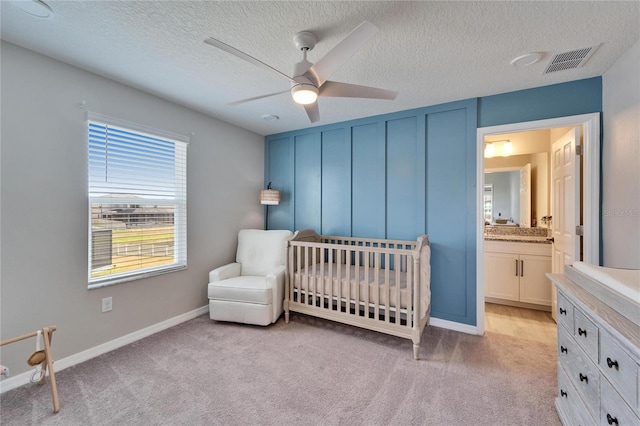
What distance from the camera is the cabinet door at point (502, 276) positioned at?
336cm

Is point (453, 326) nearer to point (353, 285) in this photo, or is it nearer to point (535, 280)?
point (353, 285)

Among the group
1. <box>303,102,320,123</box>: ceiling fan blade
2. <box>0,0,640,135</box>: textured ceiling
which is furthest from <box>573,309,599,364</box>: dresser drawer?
<box>303,102,320,123</box>: ceiling fan blade

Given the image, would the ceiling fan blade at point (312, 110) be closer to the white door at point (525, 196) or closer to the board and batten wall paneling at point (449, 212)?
the board and batten wall paneling at point (449, 212)

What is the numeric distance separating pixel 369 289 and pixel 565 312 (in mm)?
1366

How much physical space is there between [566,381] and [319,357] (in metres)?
1.58

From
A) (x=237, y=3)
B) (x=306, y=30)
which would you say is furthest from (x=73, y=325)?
(x=306, y=30)

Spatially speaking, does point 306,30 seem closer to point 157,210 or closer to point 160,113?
point 160,113

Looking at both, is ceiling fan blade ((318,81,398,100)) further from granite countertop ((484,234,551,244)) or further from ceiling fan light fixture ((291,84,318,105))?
granite countertop ((484,234,551,244))

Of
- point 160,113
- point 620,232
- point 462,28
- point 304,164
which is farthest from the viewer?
point 304,164

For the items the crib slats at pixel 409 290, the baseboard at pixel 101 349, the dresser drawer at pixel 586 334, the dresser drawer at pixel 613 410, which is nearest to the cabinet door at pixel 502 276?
the crib slats at pixel 409 290

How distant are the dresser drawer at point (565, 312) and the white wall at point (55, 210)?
3.24 m

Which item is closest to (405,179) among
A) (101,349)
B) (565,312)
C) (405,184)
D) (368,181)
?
(405,184)

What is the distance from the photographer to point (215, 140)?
3324 mm

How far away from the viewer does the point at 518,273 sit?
334 centimetres
